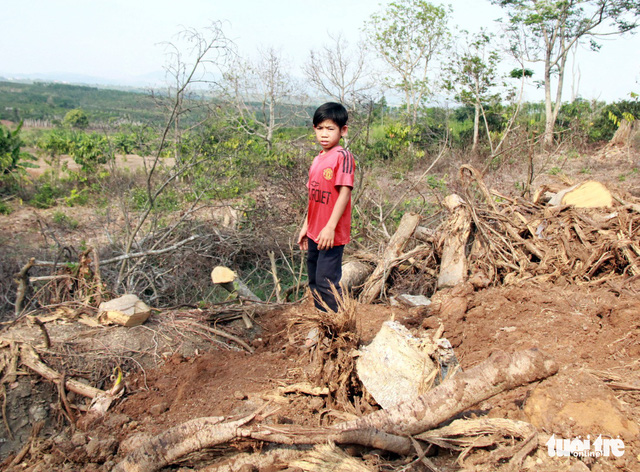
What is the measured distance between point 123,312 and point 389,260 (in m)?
2.45

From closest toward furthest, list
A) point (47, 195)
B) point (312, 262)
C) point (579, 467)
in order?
point (579, 467) < point (312, 262) < point (47, 195)

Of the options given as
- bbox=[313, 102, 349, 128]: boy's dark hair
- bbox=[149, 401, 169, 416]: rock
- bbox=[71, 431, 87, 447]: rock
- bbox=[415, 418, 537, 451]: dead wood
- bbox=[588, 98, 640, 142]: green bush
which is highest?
bbox=[588, 98, 640, 142]: green bush

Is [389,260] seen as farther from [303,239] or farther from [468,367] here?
[468,367]

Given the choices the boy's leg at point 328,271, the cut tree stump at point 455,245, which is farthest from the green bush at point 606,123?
the boy's leg at point 328,271

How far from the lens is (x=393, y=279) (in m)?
4.33

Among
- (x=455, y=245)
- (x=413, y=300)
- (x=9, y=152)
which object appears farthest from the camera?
(x=9, y=152)

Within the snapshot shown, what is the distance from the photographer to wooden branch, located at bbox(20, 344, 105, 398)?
2395mm

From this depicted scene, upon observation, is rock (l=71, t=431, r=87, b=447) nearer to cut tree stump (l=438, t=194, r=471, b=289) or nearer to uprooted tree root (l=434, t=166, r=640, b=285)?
cut tree stump (l=438, t=194, r=471, b=289)

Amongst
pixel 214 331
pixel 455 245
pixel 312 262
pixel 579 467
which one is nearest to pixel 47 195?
pixel 214 331

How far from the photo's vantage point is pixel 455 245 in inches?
161

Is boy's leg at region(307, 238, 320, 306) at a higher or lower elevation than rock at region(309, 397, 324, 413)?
higher

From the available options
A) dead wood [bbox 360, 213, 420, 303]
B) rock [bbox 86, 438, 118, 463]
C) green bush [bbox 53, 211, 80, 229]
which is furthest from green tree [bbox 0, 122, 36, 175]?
rock [bbox 86, 438, 118, 463]

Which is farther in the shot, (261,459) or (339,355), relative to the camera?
(339,355)

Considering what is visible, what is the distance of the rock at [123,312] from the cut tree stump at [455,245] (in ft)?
8.57
